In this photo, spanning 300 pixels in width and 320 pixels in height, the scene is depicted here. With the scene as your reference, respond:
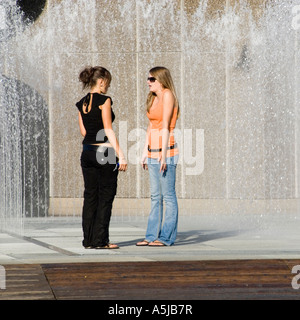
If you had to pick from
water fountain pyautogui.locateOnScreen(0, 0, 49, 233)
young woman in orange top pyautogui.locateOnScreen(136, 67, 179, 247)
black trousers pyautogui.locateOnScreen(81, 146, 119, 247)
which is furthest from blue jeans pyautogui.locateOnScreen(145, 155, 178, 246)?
water fountain pyautogui.locateOnScreen(0, 0, 49, 233)

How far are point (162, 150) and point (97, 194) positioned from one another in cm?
70

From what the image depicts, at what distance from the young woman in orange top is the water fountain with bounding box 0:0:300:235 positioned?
448cm

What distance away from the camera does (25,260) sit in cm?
707

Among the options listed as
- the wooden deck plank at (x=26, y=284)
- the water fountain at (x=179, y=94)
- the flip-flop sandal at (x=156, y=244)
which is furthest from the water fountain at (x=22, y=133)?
the wooden deck plank at (x=26, y=284)

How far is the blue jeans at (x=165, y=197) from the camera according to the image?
810 cm

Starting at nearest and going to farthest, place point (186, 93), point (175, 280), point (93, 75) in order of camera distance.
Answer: point (175, 280), point (93, 75), point (186, 93)

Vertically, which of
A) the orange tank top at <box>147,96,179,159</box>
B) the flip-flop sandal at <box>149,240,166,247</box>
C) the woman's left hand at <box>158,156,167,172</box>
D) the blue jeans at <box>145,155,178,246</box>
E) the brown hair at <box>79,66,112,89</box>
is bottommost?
the flip-flop sandal at <box>149,240,166,247</box>

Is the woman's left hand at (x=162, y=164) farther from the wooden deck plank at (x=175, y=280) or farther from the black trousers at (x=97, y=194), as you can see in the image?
the wooden deck plank at (x=175, y=280)

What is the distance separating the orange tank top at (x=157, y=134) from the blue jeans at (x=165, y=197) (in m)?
0.06

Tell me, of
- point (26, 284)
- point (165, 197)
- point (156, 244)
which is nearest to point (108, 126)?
point (165, 197)

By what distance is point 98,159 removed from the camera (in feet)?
25.7

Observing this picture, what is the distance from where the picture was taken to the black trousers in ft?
25.7

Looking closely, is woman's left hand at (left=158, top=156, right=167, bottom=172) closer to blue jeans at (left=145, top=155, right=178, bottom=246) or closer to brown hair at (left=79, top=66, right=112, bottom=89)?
blue jeans at (left=145, top=155, right=178, bottom=246)

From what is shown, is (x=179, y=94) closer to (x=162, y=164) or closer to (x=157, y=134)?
(x=157, y=134)
